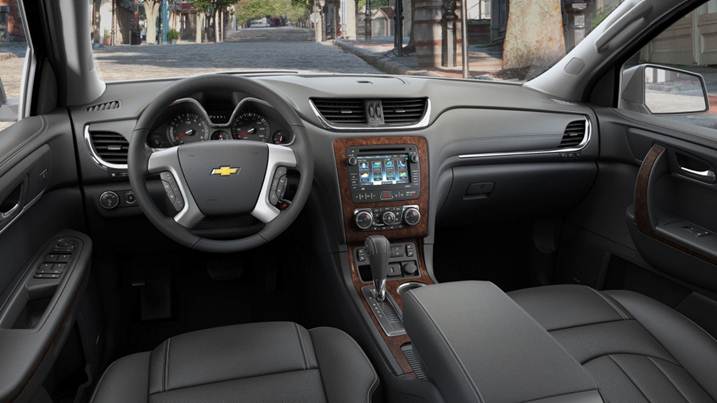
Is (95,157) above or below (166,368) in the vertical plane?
above

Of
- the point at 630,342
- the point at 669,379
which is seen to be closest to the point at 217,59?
the point at 630,342

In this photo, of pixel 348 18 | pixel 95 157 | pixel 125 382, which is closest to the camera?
pixel 125 382

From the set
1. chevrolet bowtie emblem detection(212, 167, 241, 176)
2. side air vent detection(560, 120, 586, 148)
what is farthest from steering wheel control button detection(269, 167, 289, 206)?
side air vent detection(560, 120, 586, 148)

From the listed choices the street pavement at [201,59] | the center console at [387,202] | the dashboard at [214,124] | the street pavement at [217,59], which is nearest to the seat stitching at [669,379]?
the center console at [387,202]

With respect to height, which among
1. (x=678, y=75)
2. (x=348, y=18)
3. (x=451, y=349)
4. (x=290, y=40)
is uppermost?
(x=348, y=18)

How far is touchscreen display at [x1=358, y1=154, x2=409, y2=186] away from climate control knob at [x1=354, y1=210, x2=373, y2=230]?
111 millimetres

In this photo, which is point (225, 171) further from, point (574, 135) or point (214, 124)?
point (574, 135)

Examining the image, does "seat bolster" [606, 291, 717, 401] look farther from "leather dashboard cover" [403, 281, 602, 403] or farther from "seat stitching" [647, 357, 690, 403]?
"leather dashboard cover" [403, 281, 602, 403]

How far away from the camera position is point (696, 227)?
242 centimetres

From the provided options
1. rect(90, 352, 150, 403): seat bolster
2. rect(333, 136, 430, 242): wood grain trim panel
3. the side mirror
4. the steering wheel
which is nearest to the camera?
rect(90, 352, 150, 403): seat bolster

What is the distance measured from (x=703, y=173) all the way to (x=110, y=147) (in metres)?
2.15

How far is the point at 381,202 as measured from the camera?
251cm

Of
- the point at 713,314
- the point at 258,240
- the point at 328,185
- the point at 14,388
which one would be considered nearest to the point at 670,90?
the point at 713,314

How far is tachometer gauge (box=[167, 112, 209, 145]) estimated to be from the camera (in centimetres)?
212
